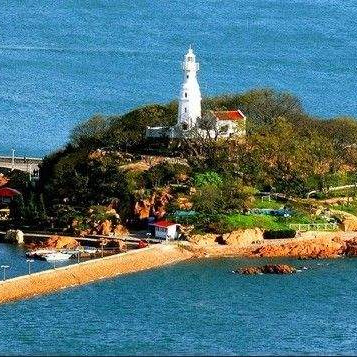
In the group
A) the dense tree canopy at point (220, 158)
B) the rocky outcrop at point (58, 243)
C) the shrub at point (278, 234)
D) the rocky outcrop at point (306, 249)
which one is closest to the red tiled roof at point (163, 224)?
the dense tree canopy at point (220, 158)

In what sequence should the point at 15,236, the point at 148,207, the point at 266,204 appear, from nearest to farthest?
1. the point at 15,236
2. the point at 148,207
3. the point at 266,204

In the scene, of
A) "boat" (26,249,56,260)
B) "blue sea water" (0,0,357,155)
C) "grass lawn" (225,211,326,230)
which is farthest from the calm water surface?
"blue sea water" (0,0,357,155)

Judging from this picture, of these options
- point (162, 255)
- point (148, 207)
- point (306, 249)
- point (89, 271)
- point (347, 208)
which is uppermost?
point (347, 208)

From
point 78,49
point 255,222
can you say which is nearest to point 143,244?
point 255,222

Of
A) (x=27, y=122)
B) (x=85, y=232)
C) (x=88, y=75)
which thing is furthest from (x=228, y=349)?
(x=88, y=75)

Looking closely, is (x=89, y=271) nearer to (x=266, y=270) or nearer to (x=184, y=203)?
(x=266, y=270)

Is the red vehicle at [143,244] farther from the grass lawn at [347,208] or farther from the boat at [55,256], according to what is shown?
the grass lawn at [347,208]

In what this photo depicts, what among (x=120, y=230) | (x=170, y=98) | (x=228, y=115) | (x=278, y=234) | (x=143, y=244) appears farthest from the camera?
(x=170, y=98)
